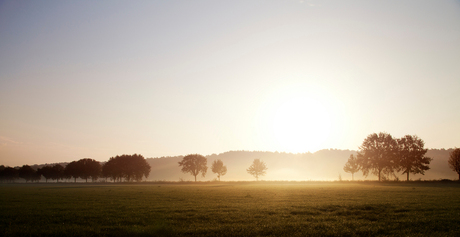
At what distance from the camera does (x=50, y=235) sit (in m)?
14.8

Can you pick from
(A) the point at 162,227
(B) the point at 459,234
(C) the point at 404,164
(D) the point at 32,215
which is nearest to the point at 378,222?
(B) the point at 459,234

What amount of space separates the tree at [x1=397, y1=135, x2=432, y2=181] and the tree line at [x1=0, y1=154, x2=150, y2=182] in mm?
115622

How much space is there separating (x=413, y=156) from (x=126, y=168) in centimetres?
12648

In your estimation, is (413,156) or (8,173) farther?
(8,173)

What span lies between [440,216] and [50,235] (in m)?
25.8

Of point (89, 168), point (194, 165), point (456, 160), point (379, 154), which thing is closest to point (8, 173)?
point (89, 168)

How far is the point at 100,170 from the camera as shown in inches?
5930

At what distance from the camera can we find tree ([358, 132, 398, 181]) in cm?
9625

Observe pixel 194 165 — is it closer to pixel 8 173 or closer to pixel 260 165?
pixel 260 165

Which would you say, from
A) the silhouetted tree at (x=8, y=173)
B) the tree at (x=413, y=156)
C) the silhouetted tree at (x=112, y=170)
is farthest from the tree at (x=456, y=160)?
the silhouetted tree at (x=8, y=173)

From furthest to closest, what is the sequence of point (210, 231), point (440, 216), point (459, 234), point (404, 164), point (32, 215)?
point (404, 164) < point (32, 215) < point (440, 216) < point (210, 231) < point (459, 234)

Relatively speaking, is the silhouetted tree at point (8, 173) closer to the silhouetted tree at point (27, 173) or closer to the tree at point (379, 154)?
the silhouetted tree at point (27, 173)

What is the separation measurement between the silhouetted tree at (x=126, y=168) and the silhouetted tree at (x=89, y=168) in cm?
1114

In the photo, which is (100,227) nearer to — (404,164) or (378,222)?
(378,222)
